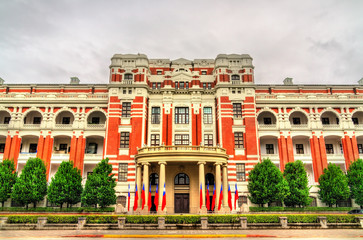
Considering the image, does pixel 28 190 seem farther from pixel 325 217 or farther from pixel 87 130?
pixel 325 217

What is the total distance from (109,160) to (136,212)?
934 centimetres

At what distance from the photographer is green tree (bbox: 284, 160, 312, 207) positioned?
123 feet

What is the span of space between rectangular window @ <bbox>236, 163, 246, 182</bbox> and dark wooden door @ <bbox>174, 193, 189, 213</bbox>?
8.37m

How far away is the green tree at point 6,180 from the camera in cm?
3772

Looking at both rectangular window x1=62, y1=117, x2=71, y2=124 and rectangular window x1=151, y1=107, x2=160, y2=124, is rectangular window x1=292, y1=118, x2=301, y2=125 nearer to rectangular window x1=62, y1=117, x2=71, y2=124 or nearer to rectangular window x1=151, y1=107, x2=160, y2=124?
rectangular window x1=151, y1=107, x2=160, y2=124

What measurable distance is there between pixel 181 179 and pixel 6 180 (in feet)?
81.4

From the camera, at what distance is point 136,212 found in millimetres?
36750

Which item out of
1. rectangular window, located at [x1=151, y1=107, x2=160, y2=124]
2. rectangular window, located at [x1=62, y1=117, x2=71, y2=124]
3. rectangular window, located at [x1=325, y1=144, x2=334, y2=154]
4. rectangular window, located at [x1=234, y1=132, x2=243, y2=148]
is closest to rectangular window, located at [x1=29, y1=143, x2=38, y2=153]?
rectangular window, located at [x1=62, y1=117, x2=71, y2=124]

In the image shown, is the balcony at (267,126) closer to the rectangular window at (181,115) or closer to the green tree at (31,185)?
the rectangular window at (181,115)

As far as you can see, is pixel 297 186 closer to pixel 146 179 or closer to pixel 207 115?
pixel 207 115

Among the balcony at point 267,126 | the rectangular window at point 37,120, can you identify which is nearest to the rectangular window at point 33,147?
the rectangular window at point 37,120

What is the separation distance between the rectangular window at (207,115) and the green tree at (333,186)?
18.8 metres

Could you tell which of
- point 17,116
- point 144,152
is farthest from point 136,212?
point 17,116

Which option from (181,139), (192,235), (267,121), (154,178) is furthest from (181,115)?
(192,235)
